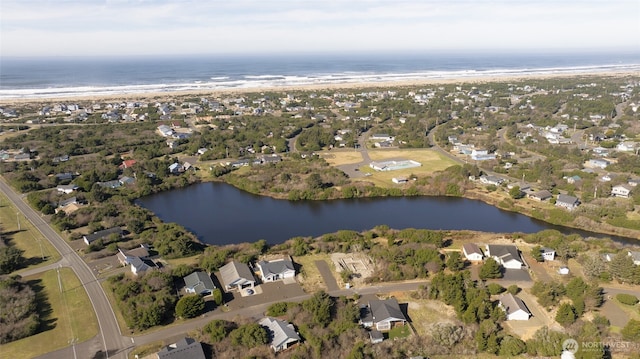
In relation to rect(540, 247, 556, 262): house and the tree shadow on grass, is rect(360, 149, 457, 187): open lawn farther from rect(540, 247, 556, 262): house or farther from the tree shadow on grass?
the tree shadow on grass

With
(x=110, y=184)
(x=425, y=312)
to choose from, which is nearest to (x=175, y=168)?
(x=110, y=184)

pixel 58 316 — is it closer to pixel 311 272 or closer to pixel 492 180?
pixel 311 272

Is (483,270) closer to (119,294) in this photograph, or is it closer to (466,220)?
(466,220)

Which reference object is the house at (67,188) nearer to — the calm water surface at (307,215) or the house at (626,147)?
the calm water surface at (307,215)

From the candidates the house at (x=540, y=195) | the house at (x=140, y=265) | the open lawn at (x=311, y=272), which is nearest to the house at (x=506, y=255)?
the open lawn at (x=311, y=272)

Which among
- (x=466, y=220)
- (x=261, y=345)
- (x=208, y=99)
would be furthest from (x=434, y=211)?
(x=208, y=99)
